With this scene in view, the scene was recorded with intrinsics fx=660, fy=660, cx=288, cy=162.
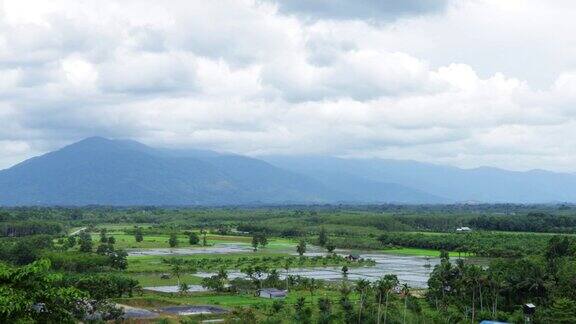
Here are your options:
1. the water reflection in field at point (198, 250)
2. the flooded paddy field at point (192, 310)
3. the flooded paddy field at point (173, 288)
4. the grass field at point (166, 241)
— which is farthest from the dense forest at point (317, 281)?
Result: the water reflection in field at point (198, 250)

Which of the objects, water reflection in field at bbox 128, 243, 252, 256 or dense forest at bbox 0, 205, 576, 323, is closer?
dense forest at bbox 0, 205, 576, 323

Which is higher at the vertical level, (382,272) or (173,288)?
(382,272)

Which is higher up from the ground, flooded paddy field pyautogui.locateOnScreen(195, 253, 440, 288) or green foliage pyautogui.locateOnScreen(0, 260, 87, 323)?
green foliage pyautogui.locateOnScreen(0, 260, 87, 323)

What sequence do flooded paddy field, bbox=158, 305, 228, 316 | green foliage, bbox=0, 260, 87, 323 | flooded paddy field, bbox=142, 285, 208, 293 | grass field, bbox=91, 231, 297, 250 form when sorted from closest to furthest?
green foliage, bbox=0, 260, 87, 323
flooded paddy field, bbox=158, 305, 228, 316
flooded paddy field, bbox=142, 285, 208, 293
grass field, bbox=91, 231, 297, 250

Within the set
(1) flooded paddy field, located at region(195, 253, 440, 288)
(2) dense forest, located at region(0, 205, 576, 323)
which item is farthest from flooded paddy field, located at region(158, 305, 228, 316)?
(1) flooded paddy field, located at region(195, 253, 440, 288)

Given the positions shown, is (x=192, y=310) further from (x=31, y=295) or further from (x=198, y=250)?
(x=198, y=250)

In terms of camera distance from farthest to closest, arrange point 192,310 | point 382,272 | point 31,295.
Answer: point 382,272 < point 192,310 < point 31,295

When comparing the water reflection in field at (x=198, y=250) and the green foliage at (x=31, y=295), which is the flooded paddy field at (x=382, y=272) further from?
the green foliage at (x=31, y=295)

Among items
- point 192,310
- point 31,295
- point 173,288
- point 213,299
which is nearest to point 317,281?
point 213,299

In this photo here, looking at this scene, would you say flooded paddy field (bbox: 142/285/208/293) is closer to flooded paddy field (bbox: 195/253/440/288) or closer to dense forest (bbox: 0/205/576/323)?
dense forest (bbox: 0/205/576/323)

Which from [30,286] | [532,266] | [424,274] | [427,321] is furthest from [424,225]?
[30,286]

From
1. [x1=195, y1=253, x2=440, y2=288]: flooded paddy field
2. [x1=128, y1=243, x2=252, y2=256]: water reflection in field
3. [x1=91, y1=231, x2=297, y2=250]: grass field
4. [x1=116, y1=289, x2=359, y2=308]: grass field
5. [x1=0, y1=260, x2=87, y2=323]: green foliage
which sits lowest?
[x1=116, y1=289, x2=359, y2=308]: grass field

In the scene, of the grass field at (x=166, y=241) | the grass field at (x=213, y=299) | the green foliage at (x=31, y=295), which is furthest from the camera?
the grass field at (x=166, y=241)
